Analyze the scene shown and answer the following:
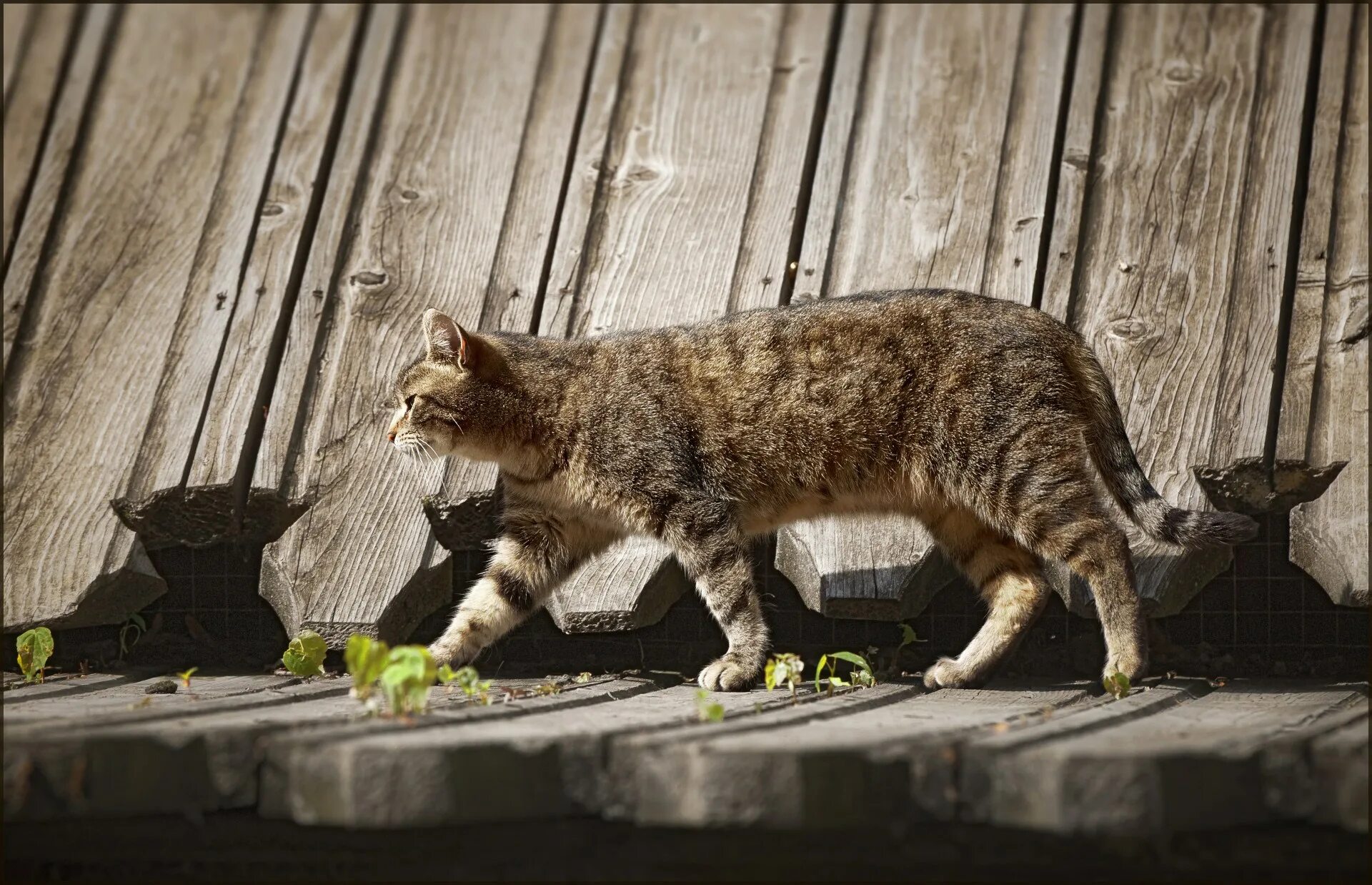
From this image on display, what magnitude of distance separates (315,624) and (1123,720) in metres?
2.02

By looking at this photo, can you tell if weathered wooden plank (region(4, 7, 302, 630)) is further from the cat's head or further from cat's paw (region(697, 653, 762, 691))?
cat's paw (region(697, 653, 762, 691))

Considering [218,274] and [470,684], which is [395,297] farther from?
[470,684]

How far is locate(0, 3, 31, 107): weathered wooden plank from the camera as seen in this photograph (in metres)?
4.70

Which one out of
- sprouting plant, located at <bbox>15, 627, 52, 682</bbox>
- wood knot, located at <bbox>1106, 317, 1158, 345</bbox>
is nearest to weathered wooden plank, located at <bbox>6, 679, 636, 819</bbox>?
sprouting plant, located at <bbox>15, 627, 52, 682</bbox>

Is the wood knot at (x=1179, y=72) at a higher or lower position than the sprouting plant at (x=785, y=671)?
higher

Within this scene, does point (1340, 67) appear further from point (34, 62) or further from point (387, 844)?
point (34, 62)

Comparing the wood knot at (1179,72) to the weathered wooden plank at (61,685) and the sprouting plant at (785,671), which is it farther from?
the weathered wooden plank at (61,685)

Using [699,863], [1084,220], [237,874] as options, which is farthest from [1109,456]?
[237,874]

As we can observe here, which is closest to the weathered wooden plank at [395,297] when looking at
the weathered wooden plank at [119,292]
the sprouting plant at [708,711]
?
the weathered wooden plank at [119,292]

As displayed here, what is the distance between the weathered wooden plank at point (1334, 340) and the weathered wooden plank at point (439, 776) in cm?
188

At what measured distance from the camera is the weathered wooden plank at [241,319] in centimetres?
369

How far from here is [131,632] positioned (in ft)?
13.1

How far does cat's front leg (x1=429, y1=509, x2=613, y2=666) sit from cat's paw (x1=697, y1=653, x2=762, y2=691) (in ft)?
1.98

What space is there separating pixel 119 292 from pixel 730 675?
223 centimetres
